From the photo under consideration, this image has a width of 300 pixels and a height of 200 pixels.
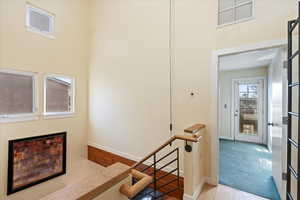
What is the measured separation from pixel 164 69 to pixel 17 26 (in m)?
3.21

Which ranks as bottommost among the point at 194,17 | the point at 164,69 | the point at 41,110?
the point at 41,110

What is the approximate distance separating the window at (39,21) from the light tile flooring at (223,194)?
4586mm

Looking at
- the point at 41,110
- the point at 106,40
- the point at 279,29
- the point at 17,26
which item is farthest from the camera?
the point at 106,40

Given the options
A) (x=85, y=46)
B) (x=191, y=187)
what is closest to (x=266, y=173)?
(x=191, y=187)

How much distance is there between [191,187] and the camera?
1.83 m

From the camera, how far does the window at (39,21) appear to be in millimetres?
3225

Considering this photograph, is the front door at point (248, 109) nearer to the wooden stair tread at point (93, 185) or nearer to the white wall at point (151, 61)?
the white wall at point (151, 61)

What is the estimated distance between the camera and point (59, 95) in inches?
151

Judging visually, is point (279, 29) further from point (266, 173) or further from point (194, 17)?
point (266, 173)

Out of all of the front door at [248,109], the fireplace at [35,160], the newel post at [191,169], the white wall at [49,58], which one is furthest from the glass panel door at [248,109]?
the fireplace at [35,160]

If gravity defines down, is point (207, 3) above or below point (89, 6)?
below

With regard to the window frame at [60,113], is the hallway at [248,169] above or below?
below

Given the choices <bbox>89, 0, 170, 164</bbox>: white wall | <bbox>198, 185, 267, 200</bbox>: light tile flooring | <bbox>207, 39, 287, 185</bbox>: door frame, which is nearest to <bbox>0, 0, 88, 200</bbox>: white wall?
<bbox>89, 0, 170, 164</bbox>: white wall

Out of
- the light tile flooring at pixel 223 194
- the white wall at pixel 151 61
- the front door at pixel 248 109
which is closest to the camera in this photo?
the light tile flooring at pixel 223 194
